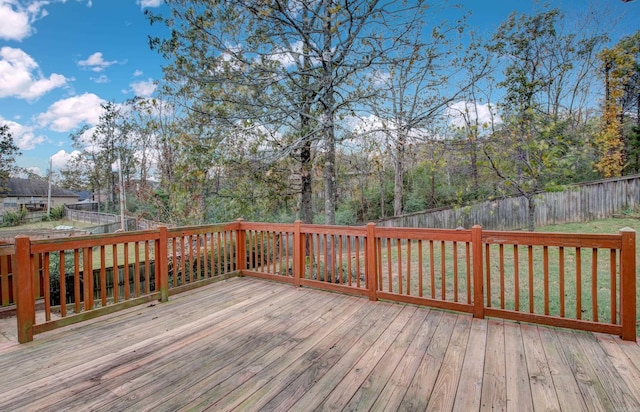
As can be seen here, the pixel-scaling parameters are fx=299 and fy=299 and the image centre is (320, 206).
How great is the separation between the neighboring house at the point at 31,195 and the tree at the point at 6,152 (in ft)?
49.9

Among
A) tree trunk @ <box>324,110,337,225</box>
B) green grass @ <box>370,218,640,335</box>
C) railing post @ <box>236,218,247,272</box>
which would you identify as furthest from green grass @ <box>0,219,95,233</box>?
green grass @ <box>370,218,640,335</box>

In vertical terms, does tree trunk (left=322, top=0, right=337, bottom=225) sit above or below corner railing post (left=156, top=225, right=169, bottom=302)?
above

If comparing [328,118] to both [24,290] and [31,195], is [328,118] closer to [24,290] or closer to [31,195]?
[24,290]

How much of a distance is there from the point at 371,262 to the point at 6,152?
1091 inches

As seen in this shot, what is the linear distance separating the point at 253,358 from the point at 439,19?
6.81 m

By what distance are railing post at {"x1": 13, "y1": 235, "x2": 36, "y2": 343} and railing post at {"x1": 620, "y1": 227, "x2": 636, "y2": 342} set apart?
5130mm

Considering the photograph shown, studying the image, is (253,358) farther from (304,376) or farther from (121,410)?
(121,410)

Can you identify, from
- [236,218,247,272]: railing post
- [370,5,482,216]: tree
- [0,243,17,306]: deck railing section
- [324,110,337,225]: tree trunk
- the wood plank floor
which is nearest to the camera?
the wood plank floor

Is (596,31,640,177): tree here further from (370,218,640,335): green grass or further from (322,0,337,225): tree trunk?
(322,0,337,225): tree trunk

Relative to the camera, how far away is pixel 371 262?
12.1ft

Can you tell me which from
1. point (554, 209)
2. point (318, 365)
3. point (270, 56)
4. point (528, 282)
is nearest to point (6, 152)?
point (270, 56)

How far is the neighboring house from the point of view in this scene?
3347 centimetres

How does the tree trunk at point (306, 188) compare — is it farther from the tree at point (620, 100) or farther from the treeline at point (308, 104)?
the tree at point (620, 100)

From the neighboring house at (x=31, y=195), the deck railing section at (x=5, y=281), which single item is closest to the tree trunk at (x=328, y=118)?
the deck railing section at (x=5, y=281)
